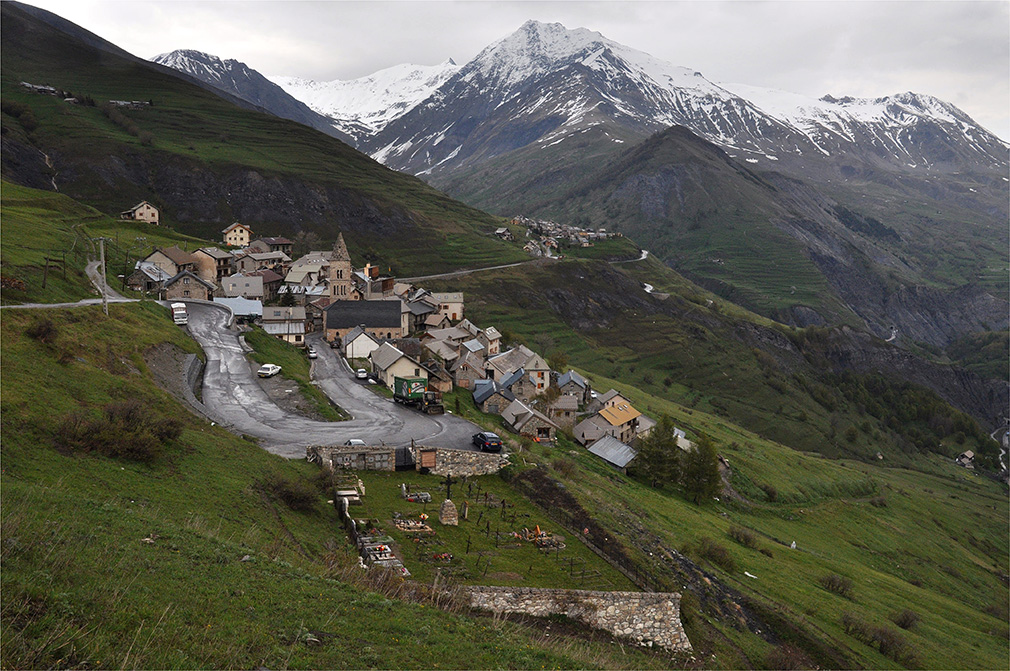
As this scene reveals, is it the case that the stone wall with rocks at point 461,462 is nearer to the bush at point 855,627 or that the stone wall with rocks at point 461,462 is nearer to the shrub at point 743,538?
the bush at point 855,627

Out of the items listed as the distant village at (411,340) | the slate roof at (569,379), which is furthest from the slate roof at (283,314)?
the slate roof at (569,379)

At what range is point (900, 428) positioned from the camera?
174m

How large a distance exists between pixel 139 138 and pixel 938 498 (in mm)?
221905

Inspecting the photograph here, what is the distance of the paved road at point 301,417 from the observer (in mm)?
41875

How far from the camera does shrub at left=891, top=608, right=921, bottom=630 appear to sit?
4775 centimetres

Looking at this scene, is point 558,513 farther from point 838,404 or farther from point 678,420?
point 838,404

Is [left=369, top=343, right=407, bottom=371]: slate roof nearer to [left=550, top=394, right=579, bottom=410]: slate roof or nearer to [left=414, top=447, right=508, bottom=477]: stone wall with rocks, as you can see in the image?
[left=550, top=394, right=579, bottom=410]: slate roof

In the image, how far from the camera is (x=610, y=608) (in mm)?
25844

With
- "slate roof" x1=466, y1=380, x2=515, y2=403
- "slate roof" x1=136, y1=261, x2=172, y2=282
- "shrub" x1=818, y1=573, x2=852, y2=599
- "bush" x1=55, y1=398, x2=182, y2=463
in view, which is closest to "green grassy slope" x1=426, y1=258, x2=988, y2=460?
"slate roof" x1=466, y1=380, x2=515, y2=403

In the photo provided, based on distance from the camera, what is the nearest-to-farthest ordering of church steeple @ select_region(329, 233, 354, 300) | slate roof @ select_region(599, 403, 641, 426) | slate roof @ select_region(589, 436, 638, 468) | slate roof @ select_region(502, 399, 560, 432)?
slate roof @ select_region(502, 399, 560, 432), slate roof @ select_region(589, 436, 638, 468), slate roof @ select_region(599, 403, 641, 426), church steeple @ select_region(329, 233, 354, 300)

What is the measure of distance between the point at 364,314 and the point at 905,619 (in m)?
71.6

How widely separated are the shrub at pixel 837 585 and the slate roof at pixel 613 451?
82.0ft

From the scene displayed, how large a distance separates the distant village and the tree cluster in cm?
280

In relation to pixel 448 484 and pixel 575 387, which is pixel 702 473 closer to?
pixel 575 387
